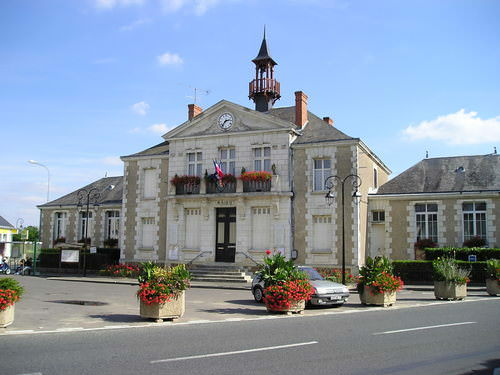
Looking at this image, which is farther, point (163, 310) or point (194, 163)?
point (194, 163)

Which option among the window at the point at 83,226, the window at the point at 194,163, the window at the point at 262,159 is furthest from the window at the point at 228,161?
the window at the point at 83,226

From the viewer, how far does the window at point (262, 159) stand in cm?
2669

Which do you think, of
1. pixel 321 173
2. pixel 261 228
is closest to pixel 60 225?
pixel 261 228

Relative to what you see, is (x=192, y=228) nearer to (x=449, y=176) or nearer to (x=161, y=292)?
(x=449, y=176)

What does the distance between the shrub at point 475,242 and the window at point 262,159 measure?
1058cm

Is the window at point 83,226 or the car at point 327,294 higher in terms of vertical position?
the window at point 83,226

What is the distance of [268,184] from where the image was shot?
85.9 feet

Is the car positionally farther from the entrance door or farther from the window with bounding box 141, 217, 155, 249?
the window with bounding box 141, 217, 155, 249

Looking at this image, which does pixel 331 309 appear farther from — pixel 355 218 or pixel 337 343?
pixel 355 218

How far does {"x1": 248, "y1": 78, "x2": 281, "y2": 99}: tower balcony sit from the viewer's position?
3045cm

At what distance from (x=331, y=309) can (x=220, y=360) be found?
8033 millimetres

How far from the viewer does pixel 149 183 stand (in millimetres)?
30172

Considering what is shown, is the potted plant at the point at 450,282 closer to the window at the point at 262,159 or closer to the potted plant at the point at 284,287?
the potted plant at the point at 284,287

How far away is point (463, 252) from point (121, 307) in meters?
16.5
